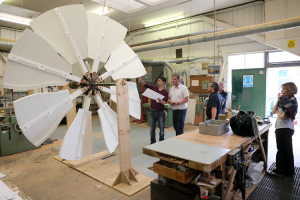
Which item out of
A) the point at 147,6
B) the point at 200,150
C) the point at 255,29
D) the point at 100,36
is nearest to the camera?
the point at 200,150

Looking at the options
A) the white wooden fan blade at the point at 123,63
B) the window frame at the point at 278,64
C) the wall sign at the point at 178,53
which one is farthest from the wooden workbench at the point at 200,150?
the wall sign at the point at 178,53

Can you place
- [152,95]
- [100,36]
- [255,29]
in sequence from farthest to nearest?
[255,29], [152,95], [100,36]

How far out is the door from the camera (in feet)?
18.8

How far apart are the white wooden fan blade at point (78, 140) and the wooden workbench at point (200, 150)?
0.78 m

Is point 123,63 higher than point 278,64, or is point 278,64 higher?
point 278,64

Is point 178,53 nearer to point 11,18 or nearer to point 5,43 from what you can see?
point 5,43

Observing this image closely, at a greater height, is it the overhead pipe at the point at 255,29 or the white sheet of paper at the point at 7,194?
the overhead pipe at the point at 255,29

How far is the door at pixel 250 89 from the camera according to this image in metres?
5.73

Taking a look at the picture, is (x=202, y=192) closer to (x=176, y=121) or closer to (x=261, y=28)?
(x=176, y=121)

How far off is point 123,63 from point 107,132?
878mm

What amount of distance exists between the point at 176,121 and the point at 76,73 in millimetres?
1982

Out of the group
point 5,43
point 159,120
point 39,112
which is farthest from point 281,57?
point 5,43

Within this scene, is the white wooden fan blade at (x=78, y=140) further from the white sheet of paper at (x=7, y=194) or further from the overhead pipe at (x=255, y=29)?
the overhead pipe at (x=255, y=29)

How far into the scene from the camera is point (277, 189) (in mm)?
2467
